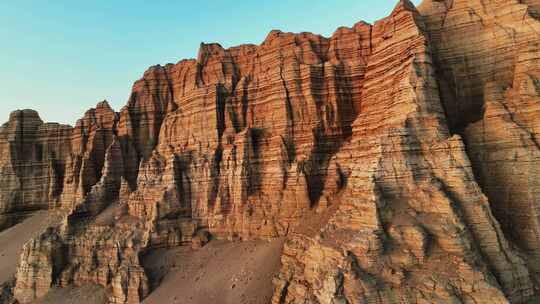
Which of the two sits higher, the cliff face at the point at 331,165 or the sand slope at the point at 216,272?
the cliff face at the point at 331,165

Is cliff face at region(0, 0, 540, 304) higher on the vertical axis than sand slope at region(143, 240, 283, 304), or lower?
higher

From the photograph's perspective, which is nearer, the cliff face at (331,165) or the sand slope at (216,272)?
the cliff face at (331,165)

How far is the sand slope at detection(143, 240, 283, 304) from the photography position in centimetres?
2030

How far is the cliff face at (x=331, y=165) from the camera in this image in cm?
1438

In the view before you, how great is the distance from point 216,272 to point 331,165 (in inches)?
471

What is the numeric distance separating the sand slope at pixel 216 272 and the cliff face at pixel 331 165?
1.15 metres

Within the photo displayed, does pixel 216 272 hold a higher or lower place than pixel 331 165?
lower

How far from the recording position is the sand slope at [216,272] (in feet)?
66.6

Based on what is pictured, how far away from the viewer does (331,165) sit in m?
22.5

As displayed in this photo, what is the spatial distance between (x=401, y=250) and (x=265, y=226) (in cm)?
1160

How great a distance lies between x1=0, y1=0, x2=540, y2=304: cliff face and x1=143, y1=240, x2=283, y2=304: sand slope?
115cm

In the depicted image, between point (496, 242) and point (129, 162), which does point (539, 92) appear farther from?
point (129, 162)

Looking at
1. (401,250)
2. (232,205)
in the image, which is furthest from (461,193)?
(232,205)

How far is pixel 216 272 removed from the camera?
886 inches
